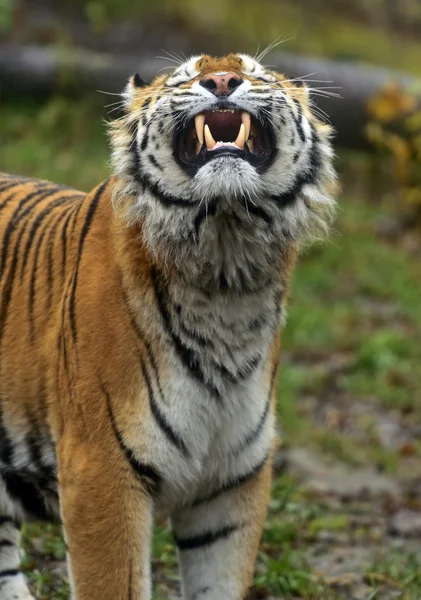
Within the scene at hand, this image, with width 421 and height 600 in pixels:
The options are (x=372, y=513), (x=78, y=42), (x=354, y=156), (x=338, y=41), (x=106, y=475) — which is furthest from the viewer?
(x=338, y=41)

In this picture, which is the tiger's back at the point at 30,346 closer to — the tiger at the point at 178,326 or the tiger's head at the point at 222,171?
the tiger at the point at 178,326

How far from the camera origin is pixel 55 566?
163 inches

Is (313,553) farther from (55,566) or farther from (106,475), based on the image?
(106,475)

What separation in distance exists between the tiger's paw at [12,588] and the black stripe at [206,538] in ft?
2.39

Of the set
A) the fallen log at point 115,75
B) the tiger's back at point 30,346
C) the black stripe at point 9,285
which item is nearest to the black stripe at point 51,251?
the tiger's back at point 30,346

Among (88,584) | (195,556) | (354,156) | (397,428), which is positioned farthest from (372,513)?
(354,156)

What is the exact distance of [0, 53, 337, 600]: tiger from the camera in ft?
9.48

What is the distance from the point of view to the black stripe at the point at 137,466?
2.92 m

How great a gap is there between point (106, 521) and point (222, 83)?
1213 millimetres

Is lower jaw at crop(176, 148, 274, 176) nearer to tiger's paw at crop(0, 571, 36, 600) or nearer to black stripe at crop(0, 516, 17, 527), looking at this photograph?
black stripe at crop(0, 516, 17, 527)

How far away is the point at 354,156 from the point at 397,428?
537cm

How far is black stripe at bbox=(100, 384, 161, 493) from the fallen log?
7.57 m

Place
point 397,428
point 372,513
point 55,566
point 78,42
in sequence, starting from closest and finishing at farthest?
point 55,566
point 372,513
point 397,428
point 78,42

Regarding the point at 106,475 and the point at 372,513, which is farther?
the point at 372,513
